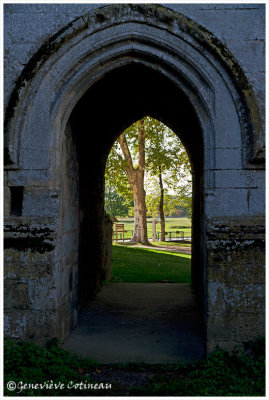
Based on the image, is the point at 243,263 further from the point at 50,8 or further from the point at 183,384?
the point at 50,8

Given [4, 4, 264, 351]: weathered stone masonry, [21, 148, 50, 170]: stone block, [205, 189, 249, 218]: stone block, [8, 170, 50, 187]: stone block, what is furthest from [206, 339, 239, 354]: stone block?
[21, 148, 50, 170]: stone block

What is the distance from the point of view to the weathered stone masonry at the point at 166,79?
3.92 m

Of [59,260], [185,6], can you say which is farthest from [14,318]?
[185,6]

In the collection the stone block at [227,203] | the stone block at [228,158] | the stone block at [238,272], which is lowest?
the stone block at [238,272]

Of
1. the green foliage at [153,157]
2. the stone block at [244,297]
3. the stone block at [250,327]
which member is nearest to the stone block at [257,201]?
the stone block at [244,297]

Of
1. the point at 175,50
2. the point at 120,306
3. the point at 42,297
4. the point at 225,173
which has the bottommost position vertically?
the point at 120,306

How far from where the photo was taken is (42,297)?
A: 4.00 metres

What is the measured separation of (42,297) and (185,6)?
368 cm

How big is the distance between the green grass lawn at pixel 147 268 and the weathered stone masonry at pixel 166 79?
4512 mm

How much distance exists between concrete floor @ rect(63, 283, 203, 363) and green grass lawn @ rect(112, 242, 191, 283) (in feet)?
4.99

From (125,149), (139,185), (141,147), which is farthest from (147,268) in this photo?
(141,147)

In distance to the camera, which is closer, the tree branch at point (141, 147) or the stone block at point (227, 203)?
the stone block at point (227, 203)

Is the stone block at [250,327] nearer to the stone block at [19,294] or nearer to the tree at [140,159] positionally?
the stone block at [19,294]

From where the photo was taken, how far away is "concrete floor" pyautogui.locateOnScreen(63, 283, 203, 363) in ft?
13.7
